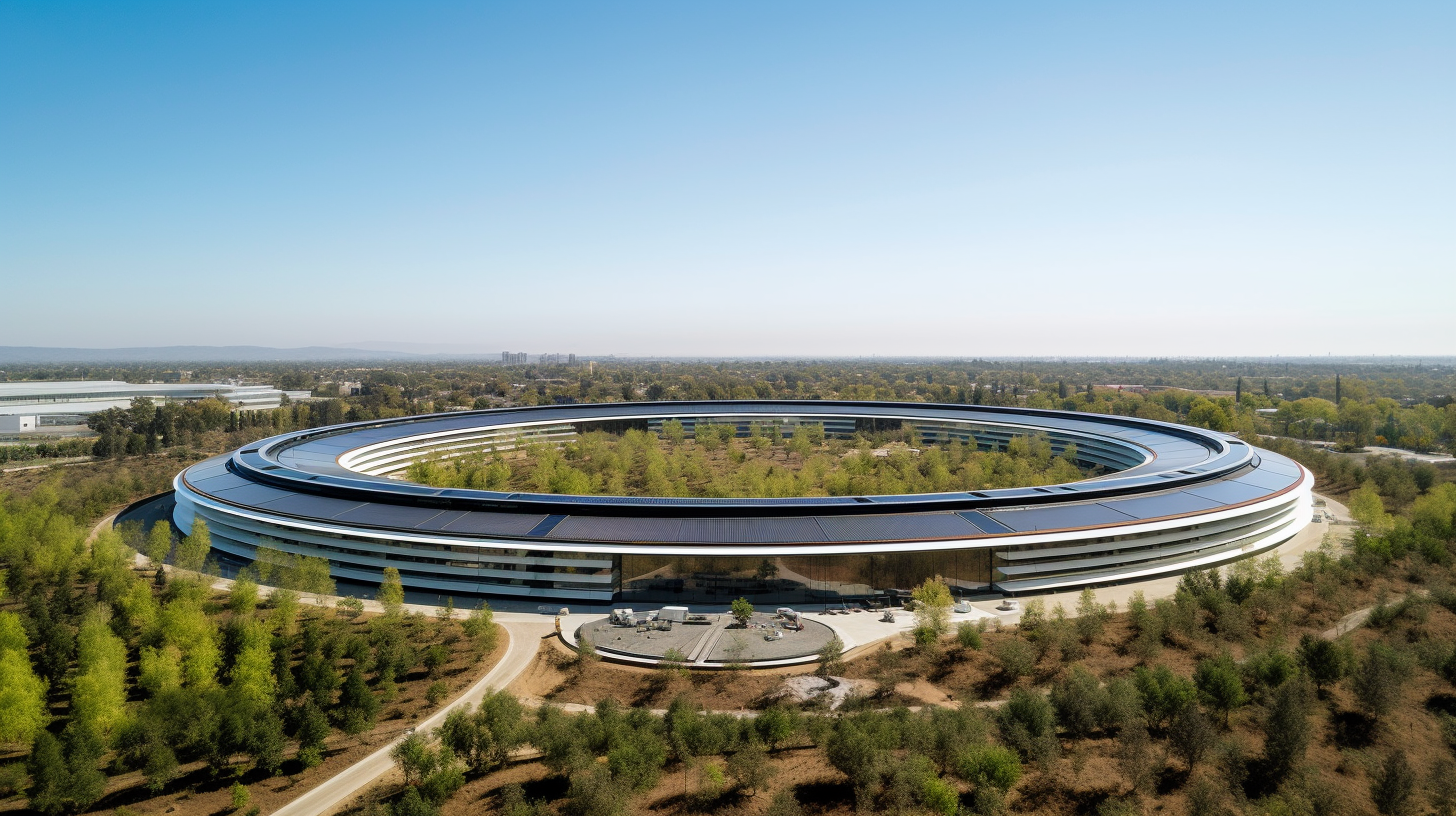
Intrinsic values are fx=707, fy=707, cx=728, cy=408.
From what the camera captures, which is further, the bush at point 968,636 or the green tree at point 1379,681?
the bush at point 968,636

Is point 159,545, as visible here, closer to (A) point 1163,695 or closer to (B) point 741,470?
(B) point 741,470

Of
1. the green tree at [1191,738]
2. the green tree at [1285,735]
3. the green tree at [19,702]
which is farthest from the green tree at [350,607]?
the green tree at [1285,735]

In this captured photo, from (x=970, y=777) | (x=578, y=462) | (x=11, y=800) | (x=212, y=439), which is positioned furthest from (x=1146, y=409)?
(x=212, y=439)

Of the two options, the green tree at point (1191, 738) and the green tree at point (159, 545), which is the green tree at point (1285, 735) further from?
the green tree at point (159, 545)

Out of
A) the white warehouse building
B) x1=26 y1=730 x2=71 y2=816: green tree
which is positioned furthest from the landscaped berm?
the white warehouse building

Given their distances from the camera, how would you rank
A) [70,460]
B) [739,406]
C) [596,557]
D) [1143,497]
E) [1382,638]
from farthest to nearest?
[739,406] → [70,460] → [1143,497] → [596,557] → [1382,638]

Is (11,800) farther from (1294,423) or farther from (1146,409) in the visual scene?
(1294,423)

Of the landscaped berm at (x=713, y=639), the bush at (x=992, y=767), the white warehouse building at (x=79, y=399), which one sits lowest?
the landscaped berm at (x=713, y=639)
